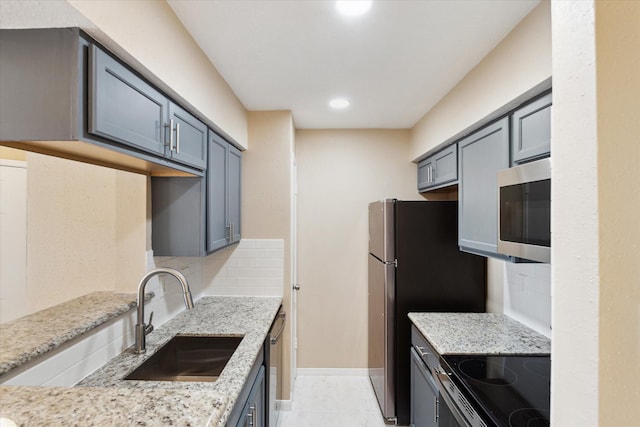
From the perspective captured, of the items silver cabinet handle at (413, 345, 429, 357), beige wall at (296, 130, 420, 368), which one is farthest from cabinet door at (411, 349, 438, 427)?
beige wall at (296, 130, 420, 368)

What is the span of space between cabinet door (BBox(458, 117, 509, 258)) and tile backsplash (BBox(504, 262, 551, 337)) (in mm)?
394

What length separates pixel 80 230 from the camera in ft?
4.93

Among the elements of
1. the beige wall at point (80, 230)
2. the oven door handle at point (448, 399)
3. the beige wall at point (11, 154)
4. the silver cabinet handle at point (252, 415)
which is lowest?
the silver cabinet handle at point (252, 415)

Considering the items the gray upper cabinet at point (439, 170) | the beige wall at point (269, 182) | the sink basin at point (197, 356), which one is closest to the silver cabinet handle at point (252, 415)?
the sink basin at point (197, 356)

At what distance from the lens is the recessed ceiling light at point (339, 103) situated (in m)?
2.56

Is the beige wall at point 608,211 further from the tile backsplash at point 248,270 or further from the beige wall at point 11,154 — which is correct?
the tile backsplash at point 248,270

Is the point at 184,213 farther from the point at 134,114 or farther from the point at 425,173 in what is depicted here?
the point at 425,173

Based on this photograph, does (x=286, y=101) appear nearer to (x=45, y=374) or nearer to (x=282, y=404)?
(x=45, y=374)

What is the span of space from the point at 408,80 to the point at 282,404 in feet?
8.91

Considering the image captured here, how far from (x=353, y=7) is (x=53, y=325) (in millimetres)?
1768

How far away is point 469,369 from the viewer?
156 centimetres

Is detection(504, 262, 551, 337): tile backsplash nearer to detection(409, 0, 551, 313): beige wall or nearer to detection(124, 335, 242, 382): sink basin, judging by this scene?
detection(409, 0, 551, 313): beige wall

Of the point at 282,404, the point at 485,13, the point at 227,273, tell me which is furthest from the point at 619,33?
the point at 282,404

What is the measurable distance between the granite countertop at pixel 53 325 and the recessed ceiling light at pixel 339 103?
194 centimetres
